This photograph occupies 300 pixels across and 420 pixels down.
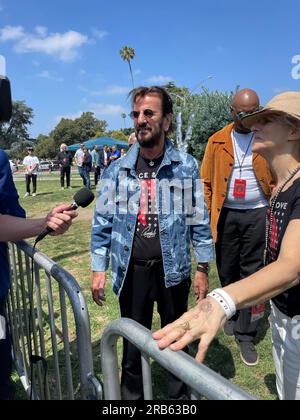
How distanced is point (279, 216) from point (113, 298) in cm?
333

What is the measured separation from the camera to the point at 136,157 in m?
2.59

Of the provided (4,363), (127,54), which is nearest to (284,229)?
(4,363)

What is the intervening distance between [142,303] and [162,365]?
1.54 m

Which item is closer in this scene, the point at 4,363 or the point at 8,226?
the point at 8,226

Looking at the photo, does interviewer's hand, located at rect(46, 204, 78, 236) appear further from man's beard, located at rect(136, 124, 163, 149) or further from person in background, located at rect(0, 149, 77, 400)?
man's beard, located at rect(136, 124, 163, 149)

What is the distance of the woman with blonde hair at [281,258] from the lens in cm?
119

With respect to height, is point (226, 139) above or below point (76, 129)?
below

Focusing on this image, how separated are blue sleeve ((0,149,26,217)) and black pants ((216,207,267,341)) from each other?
1.96 meters

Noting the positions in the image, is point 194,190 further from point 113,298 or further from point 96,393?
point 113,298

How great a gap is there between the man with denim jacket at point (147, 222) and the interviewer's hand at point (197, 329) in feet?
4.47

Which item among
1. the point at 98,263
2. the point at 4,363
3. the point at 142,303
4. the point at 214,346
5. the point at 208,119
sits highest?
the point at 208,119

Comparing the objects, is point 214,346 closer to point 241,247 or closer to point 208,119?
point 241,247

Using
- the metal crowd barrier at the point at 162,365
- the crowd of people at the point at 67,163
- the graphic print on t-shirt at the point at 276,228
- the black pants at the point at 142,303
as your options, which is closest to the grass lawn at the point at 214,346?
the black pants at the point at 142,303

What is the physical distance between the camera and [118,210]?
8.40 feet
